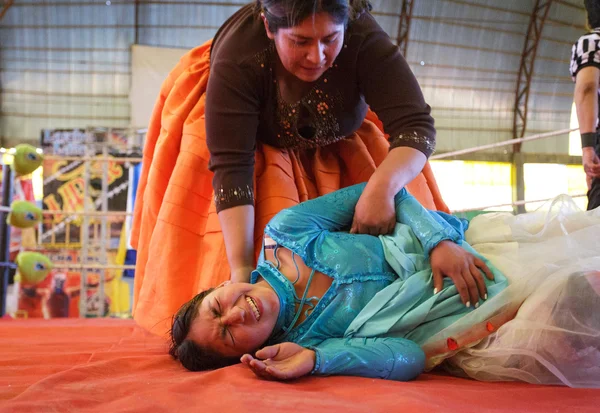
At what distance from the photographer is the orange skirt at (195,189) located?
1.50 metres

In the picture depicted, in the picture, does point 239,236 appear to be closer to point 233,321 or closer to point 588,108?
point 233,321

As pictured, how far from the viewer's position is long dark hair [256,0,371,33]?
1.11 metres

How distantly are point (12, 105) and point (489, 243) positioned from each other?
9904 mm

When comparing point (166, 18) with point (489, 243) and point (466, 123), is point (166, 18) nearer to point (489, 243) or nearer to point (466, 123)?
point (466, 123)

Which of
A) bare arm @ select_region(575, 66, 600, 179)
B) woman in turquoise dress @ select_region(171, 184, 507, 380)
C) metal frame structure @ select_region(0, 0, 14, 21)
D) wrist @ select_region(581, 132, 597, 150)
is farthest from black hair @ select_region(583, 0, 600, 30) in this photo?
metal frame structure @ select_region(0, 0, 14, 21)

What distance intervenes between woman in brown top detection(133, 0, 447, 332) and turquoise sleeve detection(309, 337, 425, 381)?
0.30 meters

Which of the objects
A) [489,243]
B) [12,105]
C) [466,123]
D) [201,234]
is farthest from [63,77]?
[489,243]

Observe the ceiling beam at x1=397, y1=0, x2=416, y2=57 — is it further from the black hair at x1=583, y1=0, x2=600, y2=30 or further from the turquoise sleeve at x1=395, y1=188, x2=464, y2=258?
the turquoise sleeve at x1=395, y1=188, x2=464, y2=258

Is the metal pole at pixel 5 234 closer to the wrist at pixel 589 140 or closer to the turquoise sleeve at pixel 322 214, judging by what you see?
the turquoise sleeve at pixel 322 214

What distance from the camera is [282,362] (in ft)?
3.16

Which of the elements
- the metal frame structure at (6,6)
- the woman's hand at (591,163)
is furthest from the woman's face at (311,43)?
the metal frame structure at (6,6)

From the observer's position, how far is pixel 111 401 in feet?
2.62

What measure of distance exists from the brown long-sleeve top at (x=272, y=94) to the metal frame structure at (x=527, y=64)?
857cm

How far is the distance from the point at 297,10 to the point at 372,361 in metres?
0.64
